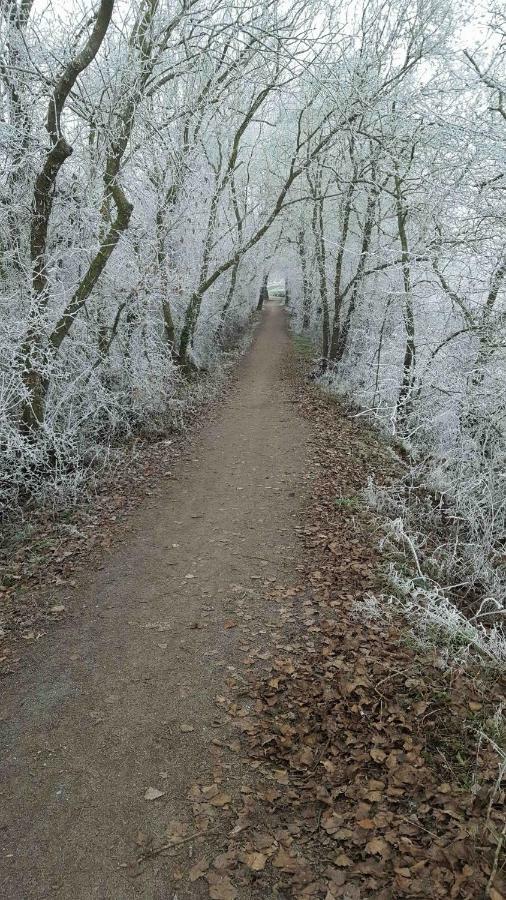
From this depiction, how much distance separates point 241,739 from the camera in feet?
12.8

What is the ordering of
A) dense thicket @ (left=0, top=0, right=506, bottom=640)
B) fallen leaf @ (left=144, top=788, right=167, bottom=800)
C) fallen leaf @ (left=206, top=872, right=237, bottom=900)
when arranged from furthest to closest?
dense thicket @ (left=0, top=0, right=506, bottom=640) → fallen leaf @ (left=144, top=788, right=167, bottom=800) → fallen leaf @ (left=206, top=872, right=237, bottom=900)

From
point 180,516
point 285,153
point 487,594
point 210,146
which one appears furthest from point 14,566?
point 285,153

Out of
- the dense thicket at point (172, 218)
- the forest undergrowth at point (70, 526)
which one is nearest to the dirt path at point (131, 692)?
the forest undergrowth at point (70, 526)

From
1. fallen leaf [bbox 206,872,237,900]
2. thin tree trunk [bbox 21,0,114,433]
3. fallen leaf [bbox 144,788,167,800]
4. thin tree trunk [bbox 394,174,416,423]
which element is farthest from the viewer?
thin tree trunk [bbox 394,174,416,423]

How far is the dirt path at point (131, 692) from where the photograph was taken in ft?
10.3

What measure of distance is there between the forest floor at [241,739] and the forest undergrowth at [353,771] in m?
0.01

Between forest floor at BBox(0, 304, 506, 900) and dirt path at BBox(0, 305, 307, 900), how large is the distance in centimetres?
2

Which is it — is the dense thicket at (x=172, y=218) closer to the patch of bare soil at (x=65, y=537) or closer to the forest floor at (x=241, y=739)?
the patch of bare soil at (x=65, y=537)

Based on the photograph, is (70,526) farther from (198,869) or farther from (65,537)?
(198,869)

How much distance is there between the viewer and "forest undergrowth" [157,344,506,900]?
2865mm

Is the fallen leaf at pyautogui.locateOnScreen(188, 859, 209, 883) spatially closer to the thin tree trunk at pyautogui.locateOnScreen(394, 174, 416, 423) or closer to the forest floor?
the forest floor

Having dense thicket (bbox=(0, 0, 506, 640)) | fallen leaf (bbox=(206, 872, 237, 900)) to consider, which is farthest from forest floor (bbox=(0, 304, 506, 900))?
dense thicket (bbox=(0, 0, 506, 640))

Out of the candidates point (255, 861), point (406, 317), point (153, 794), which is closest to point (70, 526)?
point (153, 794)

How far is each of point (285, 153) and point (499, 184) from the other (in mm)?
12823
